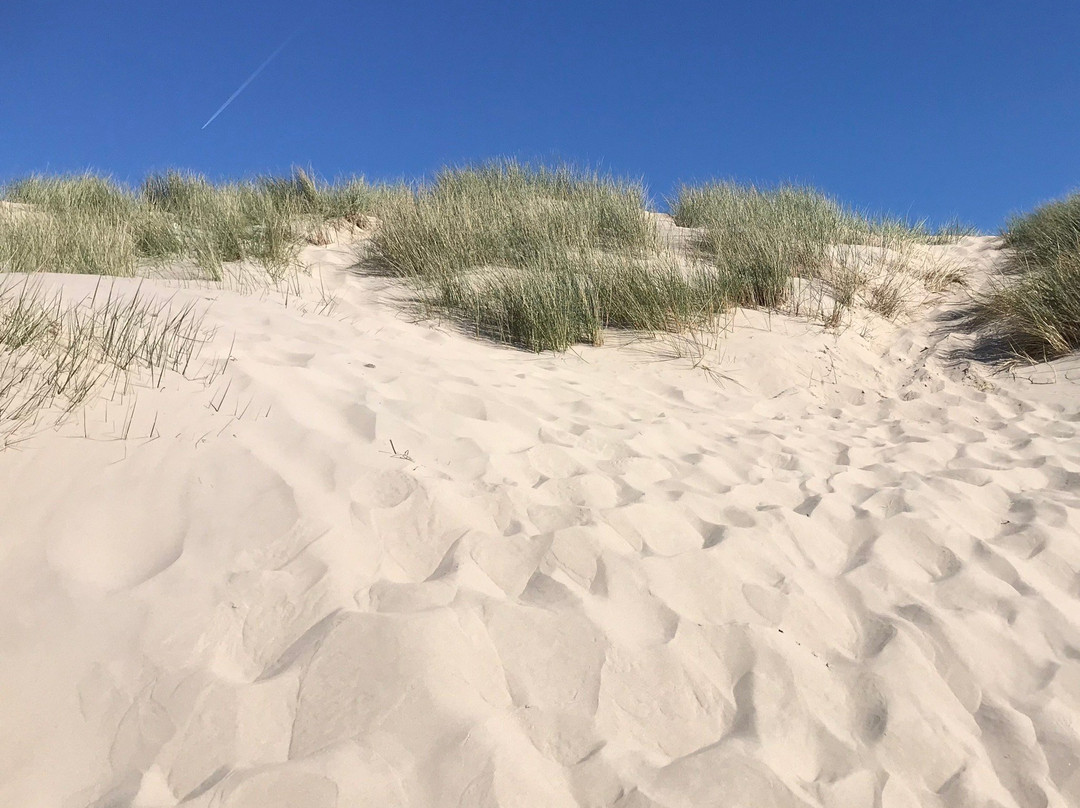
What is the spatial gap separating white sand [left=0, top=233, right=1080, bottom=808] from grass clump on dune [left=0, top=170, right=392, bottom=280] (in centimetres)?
259

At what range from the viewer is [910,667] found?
6.02 ft

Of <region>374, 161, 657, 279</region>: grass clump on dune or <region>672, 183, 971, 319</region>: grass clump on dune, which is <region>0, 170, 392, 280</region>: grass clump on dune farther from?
<region>672, 183, 971, 319</region>: grass clump on dune

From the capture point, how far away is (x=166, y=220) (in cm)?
648

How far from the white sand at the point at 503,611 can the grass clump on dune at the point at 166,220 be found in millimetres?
2588

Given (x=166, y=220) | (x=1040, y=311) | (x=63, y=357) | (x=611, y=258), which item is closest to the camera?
(x=63, y=357)

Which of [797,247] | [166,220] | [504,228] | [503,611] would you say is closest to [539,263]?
[504,228]

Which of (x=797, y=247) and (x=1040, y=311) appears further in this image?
(x=797, y=247)

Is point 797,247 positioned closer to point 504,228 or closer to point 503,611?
point 504,228

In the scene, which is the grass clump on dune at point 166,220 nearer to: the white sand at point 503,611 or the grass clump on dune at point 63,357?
the grass clump on dune at point 63,357

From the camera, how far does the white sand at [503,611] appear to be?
4.78 feet

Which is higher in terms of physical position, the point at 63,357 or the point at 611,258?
the point at 611,258

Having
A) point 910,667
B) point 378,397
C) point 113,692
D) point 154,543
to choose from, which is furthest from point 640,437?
point 113,692

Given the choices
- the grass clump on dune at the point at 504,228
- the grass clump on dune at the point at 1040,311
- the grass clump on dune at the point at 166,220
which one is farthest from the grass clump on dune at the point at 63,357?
the grass clump on dune at the point at 1040,311

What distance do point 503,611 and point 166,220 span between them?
243 inches
